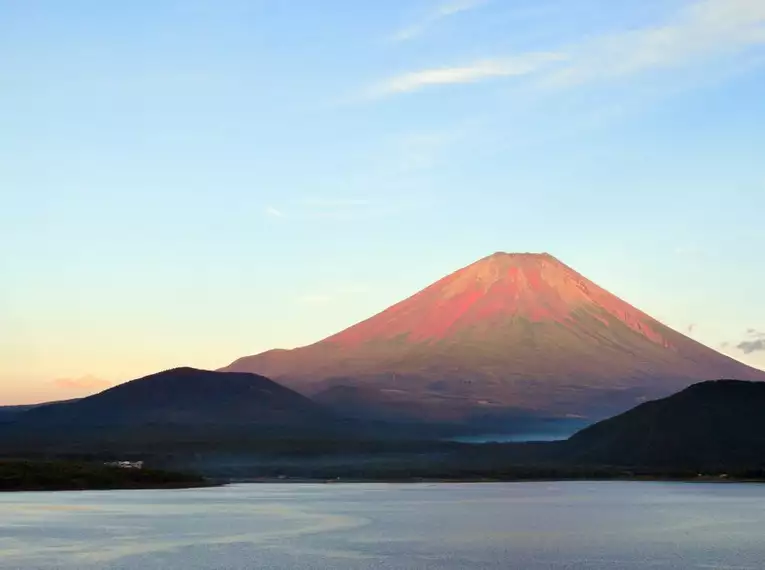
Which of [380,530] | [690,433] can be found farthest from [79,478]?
[690,433]

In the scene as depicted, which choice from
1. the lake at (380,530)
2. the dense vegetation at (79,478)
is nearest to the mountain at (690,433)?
the lake at (380,530)

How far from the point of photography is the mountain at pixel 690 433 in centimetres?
11400

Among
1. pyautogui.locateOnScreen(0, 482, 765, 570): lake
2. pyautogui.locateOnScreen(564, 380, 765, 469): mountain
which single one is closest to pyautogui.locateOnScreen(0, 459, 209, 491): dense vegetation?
pyautogui.locateOnScreen(0, 482, 765, 570): lake

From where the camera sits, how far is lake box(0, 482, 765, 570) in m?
40.6

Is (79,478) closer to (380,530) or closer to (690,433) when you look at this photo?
(380,530)

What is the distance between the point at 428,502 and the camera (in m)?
72.2

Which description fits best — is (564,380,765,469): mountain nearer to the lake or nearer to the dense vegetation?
the lake

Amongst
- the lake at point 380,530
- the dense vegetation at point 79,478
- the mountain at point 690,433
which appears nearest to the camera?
the lake at point 380,530

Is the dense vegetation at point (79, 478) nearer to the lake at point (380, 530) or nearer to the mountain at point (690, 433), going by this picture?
the lake at point (380, 530)

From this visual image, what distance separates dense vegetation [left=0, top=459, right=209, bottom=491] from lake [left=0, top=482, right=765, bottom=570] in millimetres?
4779

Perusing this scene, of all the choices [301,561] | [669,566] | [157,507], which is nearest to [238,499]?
[157,507]

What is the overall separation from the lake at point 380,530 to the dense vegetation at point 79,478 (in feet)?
15.7

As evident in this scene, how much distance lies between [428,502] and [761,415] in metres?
57.2

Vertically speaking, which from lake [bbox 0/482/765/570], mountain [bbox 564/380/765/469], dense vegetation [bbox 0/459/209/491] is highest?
mountain [bbox 564/380/765/469]
